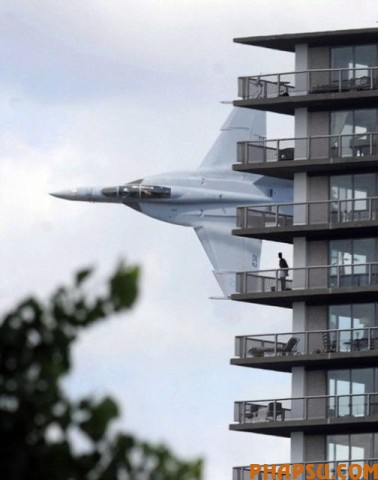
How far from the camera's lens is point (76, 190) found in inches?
4897

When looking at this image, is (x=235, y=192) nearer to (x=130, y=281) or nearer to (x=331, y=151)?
(x=331, y=151)

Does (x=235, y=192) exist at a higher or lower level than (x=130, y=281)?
higher

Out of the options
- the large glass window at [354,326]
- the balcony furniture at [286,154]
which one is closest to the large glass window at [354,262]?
the large glass window at [354,326]

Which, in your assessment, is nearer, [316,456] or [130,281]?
[130,281]

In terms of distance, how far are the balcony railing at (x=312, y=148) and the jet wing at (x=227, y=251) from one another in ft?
72.8

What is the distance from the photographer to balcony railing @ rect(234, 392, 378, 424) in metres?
83.8

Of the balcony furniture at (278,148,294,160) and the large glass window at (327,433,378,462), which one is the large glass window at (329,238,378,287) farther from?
the large glass window at (327,433,378,462)

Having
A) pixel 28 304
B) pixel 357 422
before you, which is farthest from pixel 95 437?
pixel 357 422

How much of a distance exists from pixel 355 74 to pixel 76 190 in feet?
128

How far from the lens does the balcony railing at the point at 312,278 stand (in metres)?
85.2

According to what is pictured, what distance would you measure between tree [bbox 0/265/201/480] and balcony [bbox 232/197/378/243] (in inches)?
2388

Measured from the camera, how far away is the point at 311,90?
88688 millimetres

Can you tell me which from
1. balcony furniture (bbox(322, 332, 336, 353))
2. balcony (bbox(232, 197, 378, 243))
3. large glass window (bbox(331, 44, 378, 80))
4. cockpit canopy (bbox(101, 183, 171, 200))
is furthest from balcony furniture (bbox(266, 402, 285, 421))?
cockpit canopy (bbox(101, 183, 171, 200))

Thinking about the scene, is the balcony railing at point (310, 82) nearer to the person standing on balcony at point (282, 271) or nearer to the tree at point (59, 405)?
the person standing on balcony at point (282, 271)
